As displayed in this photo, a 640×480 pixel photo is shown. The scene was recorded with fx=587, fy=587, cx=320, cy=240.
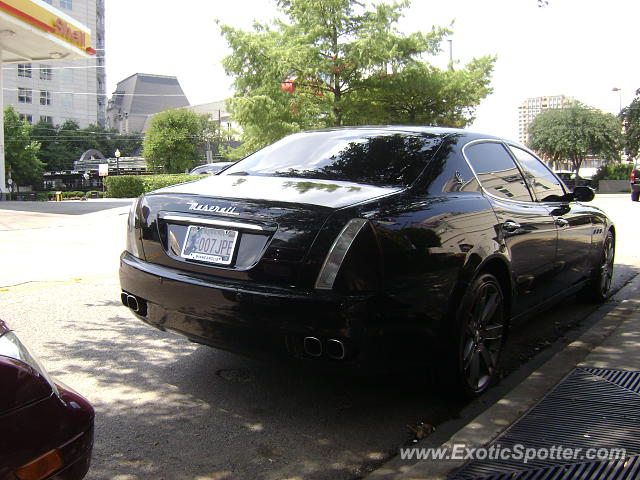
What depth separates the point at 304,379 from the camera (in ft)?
12.3

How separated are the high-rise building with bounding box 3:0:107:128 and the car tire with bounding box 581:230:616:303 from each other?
85263mm

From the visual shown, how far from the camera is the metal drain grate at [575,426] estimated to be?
104 inches

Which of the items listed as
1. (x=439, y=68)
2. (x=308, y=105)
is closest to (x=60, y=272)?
(x=308, y=105)

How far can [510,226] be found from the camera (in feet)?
12.2

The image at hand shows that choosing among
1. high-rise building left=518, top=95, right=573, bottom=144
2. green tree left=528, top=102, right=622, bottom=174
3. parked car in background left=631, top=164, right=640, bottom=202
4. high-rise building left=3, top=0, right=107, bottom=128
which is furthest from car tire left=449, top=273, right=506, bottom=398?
high-rise building left=3, top=0, right=107, bottom=128

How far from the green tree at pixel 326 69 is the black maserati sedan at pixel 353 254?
1777 cm

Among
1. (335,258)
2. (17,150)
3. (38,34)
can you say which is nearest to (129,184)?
(38,34)

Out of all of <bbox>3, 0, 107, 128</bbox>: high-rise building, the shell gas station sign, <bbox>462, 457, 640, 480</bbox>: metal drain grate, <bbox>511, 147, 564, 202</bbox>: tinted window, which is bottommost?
<bbox>462, 457, 640, 480</bbox>: metal drain grate

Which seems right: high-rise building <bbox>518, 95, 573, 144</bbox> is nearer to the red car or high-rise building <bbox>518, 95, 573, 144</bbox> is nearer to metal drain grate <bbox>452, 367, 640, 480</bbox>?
metal drain grate <bbox>452, 367, 640, 480</bbox>

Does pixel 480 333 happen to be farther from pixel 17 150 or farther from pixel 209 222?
pixel 17 150

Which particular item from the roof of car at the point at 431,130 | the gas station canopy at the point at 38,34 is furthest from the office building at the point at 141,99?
the roof of car at the point at 431,130

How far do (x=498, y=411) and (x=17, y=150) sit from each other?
62.0m

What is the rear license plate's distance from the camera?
2.98 metres

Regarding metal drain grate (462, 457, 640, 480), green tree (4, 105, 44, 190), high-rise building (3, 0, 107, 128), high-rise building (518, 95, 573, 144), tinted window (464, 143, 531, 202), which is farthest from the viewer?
high-rise building (3, 0, 107, 128)
